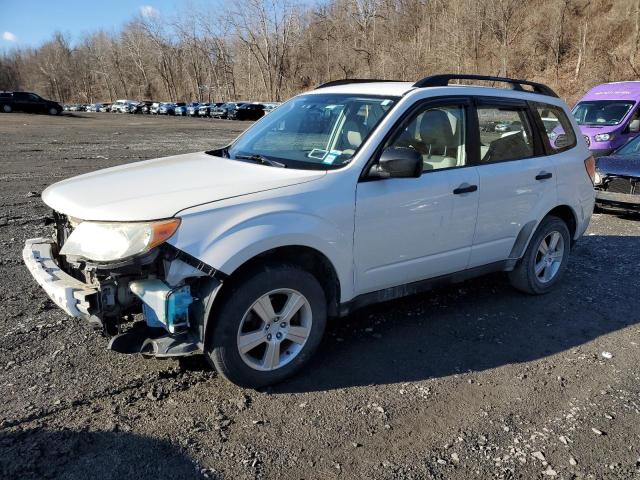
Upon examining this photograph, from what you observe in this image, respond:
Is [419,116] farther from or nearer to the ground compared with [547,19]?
nearer to the ground

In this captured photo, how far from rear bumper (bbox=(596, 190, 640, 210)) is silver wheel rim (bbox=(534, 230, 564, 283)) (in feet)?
13.2

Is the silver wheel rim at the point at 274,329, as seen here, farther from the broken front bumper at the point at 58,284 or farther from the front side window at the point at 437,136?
the front side window at the point at 437,136

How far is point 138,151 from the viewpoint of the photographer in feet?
57.9

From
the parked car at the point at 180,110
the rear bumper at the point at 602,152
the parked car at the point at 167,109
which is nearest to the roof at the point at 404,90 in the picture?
the rear bumper at the point at 602,152

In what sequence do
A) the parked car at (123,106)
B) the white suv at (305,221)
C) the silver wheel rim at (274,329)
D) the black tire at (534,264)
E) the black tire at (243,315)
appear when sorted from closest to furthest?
the white suv at (305,221) → the black tire at (243,315) → the silver wheel rim at (274,329) → the black tire at (534,264) → the parked car at (123,106)

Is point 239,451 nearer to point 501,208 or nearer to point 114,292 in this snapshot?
point 114,292

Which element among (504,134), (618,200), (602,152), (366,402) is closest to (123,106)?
(602,152)

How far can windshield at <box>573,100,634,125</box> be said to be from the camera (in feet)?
42.1

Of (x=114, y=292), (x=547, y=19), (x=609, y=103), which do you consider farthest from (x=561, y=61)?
(x=114, y=292)

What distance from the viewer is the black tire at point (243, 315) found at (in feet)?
10.2

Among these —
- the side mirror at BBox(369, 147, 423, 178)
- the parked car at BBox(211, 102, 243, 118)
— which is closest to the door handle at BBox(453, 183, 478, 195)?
the side mirror at BBox(369, 147, 423, 178)

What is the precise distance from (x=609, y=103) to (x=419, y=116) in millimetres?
11593

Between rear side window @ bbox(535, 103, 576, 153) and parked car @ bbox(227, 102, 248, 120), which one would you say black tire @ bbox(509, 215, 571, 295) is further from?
parked car @ bbox(227, 102, 248, 120)

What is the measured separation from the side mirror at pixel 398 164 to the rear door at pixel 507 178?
93 centimetres
